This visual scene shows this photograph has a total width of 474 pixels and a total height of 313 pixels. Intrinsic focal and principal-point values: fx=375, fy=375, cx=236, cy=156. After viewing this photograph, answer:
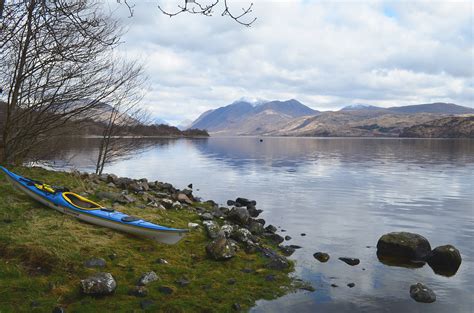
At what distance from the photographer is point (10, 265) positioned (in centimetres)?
859

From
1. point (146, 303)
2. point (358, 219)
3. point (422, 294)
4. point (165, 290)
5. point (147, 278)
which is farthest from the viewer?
point (358, 219)

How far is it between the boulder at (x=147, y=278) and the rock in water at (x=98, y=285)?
656 mm

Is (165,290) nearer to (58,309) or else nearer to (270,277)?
(58,309)

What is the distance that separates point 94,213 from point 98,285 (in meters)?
4.15

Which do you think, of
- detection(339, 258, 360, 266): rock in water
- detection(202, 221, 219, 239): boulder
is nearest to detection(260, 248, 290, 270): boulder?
detection(202, 221, 219, 239): boulder

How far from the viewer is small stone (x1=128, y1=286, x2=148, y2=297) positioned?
27.5 feet

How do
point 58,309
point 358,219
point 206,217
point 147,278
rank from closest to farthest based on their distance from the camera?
point 58,309 < point 147,278 < point 206,217 < point 358,219

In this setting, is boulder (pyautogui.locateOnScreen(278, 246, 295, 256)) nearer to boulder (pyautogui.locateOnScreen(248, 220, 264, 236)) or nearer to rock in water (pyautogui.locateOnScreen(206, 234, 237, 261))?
boulder (pyautogui.locateOnScreen(248, 220, 264, 236))

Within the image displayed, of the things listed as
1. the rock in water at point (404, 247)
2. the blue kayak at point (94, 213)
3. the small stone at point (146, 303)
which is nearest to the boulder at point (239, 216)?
the blue kayak at point (94, 213)

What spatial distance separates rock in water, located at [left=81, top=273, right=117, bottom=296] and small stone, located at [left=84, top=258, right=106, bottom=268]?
895 millimetres

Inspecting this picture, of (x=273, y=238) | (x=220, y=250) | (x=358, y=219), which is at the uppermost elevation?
(x=220, y=250)

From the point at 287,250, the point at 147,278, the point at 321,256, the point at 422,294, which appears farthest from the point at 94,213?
the point at 422,294

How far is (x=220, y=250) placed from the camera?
36.1 feet

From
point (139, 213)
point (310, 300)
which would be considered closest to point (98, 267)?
point (139, 213)
